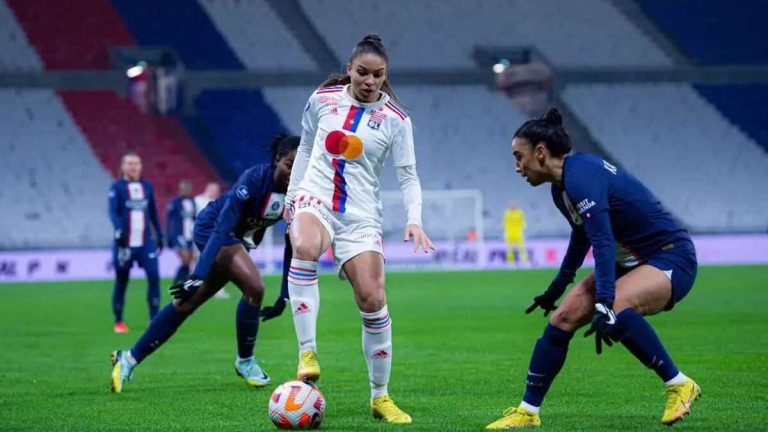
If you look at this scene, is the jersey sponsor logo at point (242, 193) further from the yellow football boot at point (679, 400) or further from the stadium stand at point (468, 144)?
the stadium stand at point (468, 144)

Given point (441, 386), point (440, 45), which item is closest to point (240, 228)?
point (441, 386)

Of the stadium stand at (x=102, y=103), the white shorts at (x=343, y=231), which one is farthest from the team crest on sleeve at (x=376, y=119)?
the stadium stand at (x=102, y=103)

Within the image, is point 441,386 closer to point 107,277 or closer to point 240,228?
point 240,228

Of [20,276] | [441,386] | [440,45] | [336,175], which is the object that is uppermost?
[336,175]

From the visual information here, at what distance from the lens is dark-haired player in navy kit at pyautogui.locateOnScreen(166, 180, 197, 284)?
2222cm

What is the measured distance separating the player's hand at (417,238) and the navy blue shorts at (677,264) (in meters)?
1.27

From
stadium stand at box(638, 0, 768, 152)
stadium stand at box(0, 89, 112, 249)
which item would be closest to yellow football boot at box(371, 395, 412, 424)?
stadium stand at box(0, 89, 112, 249)

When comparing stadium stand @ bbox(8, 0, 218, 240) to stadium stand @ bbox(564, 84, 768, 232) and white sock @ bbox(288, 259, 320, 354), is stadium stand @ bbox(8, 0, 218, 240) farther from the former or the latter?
white sock @ bbox(288, 259, 320, 354)

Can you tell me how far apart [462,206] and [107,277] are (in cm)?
1069

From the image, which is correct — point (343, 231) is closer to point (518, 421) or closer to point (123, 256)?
point (518, 421)

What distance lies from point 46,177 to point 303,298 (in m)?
30.0

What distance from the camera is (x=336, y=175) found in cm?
740

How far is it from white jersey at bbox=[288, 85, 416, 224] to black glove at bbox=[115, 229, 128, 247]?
865 centimetres

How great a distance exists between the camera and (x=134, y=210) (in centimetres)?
1589
